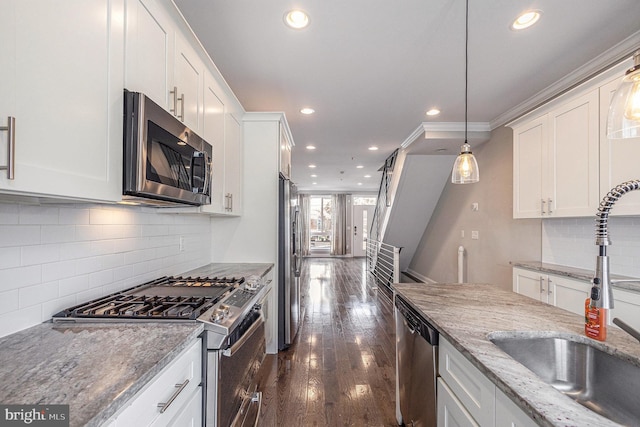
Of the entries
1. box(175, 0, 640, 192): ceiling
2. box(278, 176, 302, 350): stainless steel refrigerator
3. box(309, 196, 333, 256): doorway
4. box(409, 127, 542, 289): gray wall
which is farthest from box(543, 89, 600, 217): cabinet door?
box(309, 196, 333, 256): doorway

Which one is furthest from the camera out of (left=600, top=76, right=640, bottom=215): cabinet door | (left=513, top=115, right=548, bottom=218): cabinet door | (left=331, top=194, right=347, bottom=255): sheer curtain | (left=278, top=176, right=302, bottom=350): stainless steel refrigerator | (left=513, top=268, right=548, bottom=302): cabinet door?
(left=331, top=194, right=347, bottom=255): sheer curtain

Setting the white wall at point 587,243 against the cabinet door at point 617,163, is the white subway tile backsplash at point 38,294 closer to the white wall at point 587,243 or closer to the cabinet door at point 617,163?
the white wall at point 587,243

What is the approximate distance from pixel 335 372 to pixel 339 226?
867 cm

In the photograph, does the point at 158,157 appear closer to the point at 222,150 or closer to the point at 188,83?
the point at 188,83

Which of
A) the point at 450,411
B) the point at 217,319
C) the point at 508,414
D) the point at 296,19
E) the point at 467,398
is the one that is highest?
the point at 296,19

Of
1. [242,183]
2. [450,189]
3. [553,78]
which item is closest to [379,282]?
[450,189]

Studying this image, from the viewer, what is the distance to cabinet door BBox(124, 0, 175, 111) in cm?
121

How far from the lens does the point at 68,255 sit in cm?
136

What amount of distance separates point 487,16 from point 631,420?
2.05 metres

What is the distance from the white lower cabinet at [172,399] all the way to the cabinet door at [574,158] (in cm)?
279

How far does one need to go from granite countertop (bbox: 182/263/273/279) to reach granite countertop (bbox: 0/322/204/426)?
115 centimetres

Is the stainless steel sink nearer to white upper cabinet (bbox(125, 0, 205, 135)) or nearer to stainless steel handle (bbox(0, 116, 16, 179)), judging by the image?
stainless steel handle (bbox(0, 116, 16, 179))

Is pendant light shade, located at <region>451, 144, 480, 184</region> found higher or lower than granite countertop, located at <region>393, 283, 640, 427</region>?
higher

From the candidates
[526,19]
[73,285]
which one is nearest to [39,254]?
[73,285]
